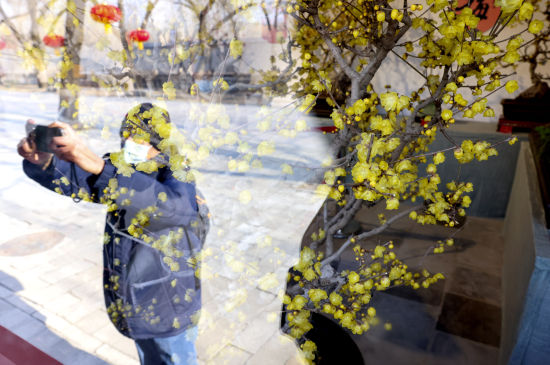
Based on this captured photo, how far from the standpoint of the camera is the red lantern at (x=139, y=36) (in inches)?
49.1

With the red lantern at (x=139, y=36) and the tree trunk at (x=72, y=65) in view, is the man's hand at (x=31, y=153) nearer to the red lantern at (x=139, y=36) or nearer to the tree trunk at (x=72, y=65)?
the tree trunk at (x=72, y=65)

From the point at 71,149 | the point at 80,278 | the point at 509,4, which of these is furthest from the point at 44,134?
the point at 509,4

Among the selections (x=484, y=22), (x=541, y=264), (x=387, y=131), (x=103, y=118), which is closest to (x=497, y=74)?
(x=387, y=131)

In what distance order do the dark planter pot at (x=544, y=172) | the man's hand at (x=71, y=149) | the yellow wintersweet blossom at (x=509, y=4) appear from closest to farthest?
1. the yellow wintersweet blossom at (x=509, y=4)
2. the man's hand at (x=71, y=149)
3. the dark planter pot at (x=544, y=172)

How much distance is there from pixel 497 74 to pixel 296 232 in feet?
8.76

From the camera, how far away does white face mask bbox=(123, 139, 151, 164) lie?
1.22 m

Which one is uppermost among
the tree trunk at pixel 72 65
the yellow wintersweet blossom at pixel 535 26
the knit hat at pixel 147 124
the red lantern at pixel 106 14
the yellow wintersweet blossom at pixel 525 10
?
the yellow wintersweet blossom at pixel 525 10

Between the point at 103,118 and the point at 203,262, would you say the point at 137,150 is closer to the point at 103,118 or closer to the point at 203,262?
the point at 103,118

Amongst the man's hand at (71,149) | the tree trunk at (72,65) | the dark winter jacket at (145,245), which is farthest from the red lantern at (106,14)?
the dark winter jacket at (145,245)

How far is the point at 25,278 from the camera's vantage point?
1.47m

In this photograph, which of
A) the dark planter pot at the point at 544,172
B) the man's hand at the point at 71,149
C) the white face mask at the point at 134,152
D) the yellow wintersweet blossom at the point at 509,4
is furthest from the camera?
the dark planter pot at the point at 544,172

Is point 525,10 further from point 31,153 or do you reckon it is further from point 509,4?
point 31,153

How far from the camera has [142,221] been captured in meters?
1.40

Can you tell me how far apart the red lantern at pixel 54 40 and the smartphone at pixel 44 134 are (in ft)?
0.93
